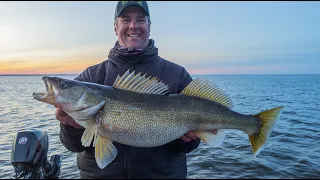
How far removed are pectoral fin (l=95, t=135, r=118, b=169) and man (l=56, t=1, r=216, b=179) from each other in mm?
293

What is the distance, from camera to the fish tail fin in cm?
425

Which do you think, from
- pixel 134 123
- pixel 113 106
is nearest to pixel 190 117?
pixel 134 123

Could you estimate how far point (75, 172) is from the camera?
28.5 ft

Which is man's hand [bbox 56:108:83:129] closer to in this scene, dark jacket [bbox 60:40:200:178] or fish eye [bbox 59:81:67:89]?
dark jacket [bbox 60:40:200:178]

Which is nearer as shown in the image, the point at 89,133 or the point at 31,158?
the point at 89,133

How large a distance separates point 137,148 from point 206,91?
4.13 feet

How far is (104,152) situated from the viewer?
12.6 ft

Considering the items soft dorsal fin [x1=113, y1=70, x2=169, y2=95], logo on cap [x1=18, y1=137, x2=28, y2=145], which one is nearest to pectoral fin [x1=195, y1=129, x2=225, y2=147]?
soft dorsal fin [x1=113, y1=70, x2=169, y2=95]

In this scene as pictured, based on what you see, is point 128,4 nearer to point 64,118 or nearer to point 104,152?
point 64,118

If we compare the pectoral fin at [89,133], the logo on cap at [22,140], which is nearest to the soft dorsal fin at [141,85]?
the pectoral fin at [89,133]

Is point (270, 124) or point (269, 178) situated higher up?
point (270, 124)

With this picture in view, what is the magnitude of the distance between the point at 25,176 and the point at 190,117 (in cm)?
237

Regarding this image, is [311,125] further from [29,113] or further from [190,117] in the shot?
[29,113]

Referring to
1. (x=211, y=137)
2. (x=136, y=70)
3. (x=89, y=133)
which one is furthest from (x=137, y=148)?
(x=136, y=70)
